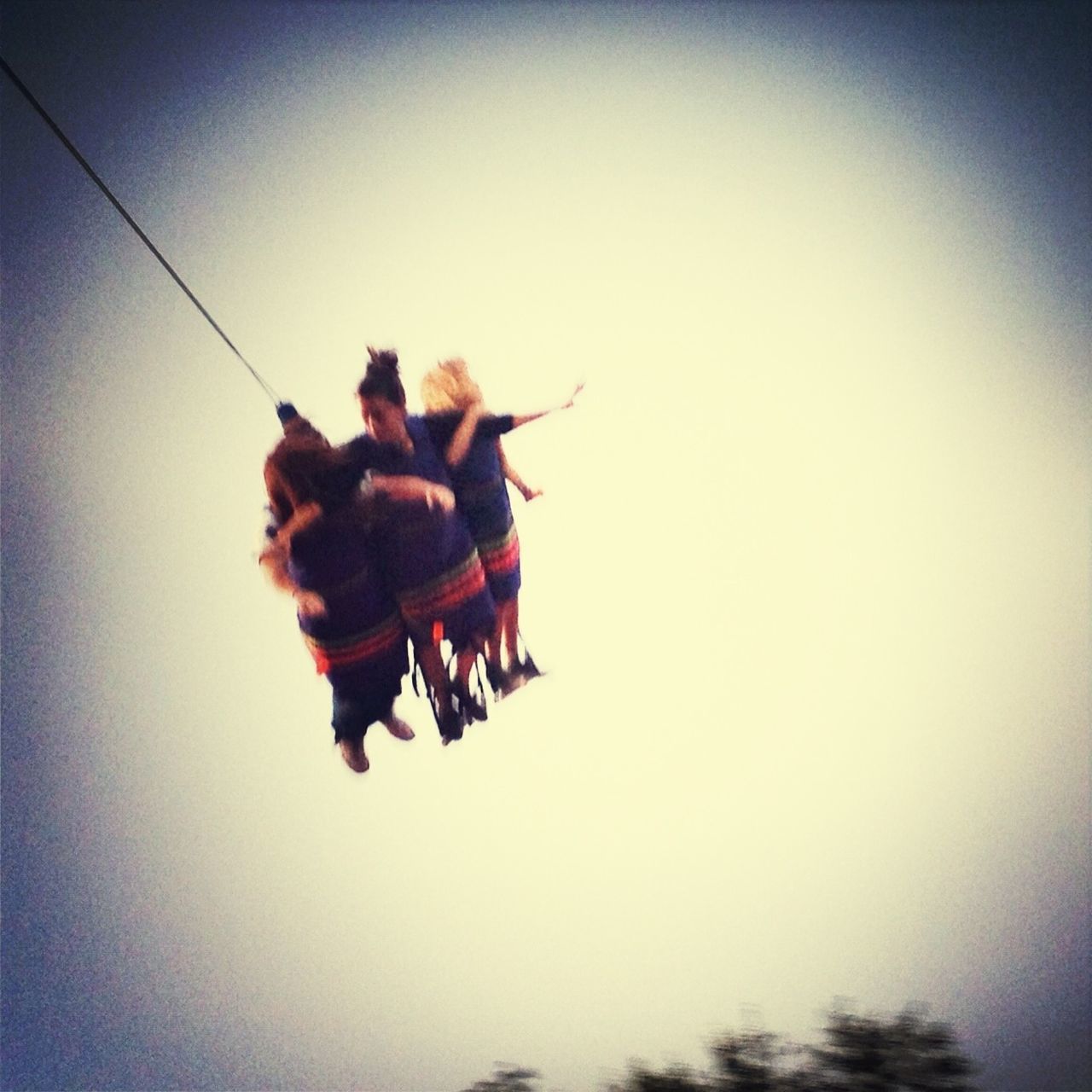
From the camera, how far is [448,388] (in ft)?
5.20

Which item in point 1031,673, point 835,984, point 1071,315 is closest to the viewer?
point 1071,315

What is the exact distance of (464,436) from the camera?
1546 mm

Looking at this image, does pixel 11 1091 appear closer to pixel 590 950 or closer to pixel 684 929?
pixel 590 950

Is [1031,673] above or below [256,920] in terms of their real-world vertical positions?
above

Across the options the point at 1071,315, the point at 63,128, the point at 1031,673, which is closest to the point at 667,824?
the point at 1031,673

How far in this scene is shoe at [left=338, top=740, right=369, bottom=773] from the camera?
5.66 ft

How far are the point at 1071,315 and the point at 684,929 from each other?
2851mm

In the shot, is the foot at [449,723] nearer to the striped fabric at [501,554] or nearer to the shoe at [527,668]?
the shoe at [527,668]

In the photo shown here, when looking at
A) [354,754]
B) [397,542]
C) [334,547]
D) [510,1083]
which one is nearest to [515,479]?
[397,542]

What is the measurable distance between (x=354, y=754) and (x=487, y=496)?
3.21 ft

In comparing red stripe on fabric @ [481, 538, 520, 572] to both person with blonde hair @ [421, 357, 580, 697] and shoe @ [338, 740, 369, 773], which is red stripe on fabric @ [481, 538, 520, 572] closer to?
person with blonde hair @ [421, 357, 580, 697]

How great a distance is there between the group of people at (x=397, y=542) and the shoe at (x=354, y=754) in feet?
0.22

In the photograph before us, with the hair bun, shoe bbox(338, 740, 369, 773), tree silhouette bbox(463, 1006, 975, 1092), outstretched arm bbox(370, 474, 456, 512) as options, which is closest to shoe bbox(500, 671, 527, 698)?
shoe bbox(338, 740, 369, 773)

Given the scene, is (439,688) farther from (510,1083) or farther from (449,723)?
(510,1083)
